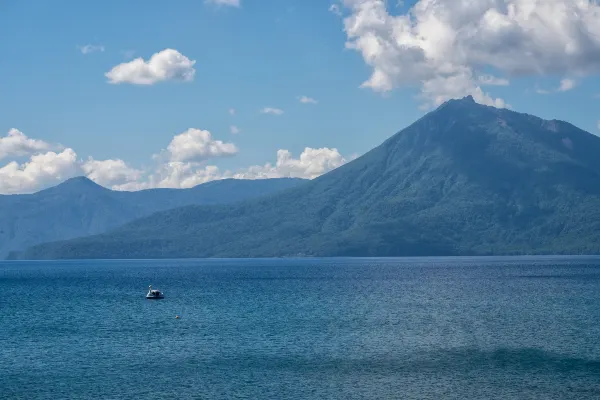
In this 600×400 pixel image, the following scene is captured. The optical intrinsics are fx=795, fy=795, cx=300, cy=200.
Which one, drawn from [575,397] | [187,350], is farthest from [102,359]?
[575,397]

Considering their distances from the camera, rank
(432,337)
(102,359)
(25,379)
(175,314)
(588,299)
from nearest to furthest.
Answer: (25,379)
(102,359)
(432,337)
(175,314)
(588,299)

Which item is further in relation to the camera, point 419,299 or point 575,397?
point 419,299

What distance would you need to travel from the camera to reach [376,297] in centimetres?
17888

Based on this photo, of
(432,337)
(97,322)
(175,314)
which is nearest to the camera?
(432,337)

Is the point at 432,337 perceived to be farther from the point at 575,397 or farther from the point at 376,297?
the point at 376,297

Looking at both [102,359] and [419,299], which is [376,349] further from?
[419,299]

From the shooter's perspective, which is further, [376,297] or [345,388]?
[376,297]

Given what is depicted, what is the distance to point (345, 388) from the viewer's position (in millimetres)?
78438

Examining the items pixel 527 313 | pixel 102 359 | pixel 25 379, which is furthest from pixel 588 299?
pixel 25 379

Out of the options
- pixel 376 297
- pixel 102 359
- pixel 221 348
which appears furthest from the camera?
pixel 376 297

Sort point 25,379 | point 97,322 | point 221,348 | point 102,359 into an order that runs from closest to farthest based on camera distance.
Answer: point 25,379, point 102,359, point 221,348, point 97,322

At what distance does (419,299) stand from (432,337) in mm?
62887

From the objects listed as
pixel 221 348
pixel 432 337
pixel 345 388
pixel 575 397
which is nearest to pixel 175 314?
pixel 221 348

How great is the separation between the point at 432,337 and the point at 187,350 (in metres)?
33.6
